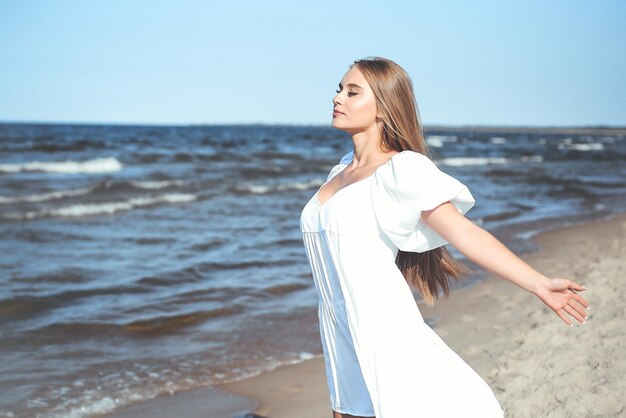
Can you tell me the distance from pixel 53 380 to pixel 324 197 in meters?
3.52

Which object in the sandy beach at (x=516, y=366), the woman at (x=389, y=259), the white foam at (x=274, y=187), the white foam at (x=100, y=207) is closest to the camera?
the woman at (x=389, y=259)

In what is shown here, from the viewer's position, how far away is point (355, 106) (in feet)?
8.71

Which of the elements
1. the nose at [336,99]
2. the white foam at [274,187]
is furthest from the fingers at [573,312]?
the white foam at [274,187]

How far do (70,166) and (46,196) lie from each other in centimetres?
882

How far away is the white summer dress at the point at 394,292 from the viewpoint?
2.34 m

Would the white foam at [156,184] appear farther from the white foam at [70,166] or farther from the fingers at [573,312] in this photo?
the fingers at [573,312]

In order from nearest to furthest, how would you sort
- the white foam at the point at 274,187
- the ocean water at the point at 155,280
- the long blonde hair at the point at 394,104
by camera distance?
the long blonde hair at the point at 394,104 < the ocean water at the point at 155,280 < the white foam at the point at 274,187

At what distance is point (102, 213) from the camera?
579 inches

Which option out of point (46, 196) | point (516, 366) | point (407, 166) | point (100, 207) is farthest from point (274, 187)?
point (407, 166)

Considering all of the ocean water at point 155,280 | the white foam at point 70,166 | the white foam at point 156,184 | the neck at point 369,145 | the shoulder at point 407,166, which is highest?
the neck at point 369,145

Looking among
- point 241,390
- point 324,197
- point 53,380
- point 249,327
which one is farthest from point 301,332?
point 324,197

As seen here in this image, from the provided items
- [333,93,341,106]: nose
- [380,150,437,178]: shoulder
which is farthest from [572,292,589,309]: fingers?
[333,93,341,106]: nose

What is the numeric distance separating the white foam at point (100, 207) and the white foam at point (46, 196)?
1.65 meters

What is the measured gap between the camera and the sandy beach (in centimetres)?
391
